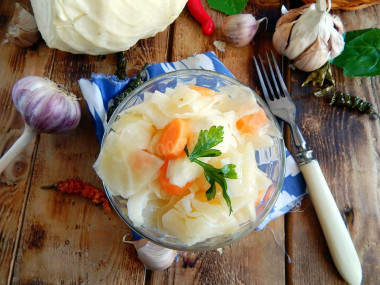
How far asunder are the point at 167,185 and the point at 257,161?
35 centimetres

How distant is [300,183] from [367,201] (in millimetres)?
255

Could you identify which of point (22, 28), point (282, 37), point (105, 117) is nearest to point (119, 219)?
point (105, 117)

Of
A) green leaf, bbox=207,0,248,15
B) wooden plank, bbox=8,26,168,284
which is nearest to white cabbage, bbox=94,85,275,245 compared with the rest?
wooden plank, bbox=8,26,168,284

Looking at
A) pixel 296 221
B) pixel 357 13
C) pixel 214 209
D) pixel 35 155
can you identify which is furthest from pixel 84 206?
pixel 357 13

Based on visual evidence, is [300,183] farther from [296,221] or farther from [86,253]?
[86,253]

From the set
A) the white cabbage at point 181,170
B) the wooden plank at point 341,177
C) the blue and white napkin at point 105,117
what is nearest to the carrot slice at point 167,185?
the white cabbage at point 181,170

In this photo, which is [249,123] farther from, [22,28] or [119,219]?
[22,28]

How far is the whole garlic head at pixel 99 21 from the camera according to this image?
1225mm

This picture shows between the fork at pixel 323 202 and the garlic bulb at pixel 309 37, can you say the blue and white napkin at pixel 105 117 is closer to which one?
the fork at pixel 323 202

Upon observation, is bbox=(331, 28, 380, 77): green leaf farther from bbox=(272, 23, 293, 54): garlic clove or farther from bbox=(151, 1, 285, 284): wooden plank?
bbox=(151, 1, 285, 284): wooden plank

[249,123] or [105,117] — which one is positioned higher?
[249,123]

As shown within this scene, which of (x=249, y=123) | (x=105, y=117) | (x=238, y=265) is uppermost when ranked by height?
(x=249, y=123)

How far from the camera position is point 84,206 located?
1.33m

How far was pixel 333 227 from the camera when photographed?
127 centimetres
